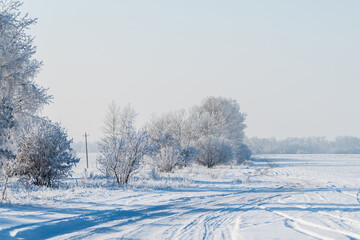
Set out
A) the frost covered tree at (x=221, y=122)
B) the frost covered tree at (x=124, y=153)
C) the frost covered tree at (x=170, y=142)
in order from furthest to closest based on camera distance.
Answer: the frost covered tree at (x=221, y=122) → the frost covered tree at (x=170, y=142) → the frost covered tree at (x=124, y=153)

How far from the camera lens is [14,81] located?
1781 cm

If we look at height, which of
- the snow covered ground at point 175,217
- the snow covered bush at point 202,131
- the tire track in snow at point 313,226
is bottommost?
the tire track in snow at point 313,226

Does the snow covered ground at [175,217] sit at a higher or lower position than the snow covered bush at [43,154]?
lower

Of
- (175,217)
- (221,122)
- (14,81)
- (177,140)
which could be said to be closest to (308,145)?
(221,122)

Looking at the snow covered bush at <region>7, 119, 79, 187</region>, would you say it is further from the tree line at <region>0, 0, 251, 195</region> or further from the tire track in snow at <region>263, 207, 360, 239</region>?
the tire track in snow at <region>263, 207, 360, 239</region>

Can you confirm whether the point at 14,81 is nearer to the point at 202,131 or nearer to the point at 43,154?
the point at 43,154

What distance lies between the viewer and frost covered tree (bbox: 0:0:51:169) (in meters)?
15.8

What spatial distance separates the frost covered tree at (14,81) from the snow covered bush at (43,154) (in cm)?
73

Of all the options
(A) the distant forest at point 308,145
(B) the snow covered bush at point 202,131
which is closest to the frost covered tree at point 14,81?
(B) the snow covered bush at point 202,131

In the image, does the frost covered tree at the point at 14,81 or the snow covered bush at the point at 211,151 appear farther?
the snow covered bush at the point at 211,151

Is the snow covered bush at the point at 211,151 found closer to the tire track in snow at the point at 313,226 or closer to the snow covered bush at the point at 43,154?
the snow covered bush at the point at 43,154

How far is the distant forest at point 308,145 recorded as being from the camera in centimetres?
15775

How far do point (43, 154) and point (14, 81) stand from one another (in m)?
3.60

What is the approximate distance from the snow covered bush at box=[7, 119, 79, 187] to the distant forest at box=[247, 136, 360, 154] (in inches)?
5202
